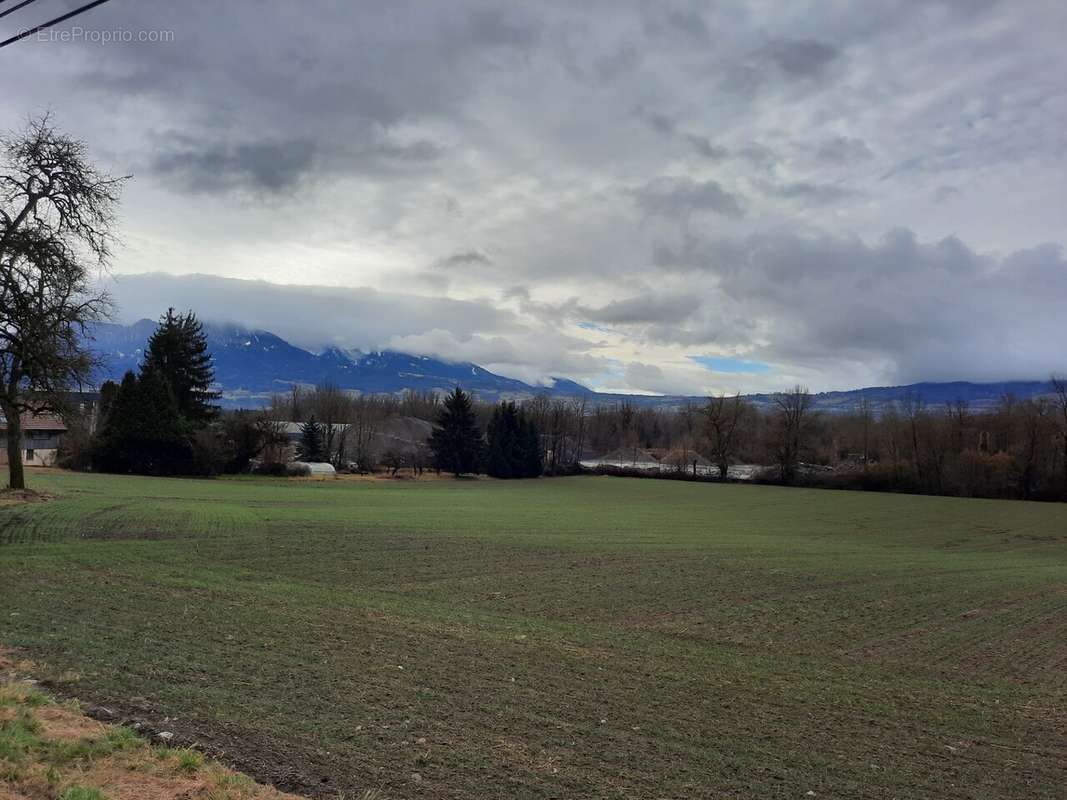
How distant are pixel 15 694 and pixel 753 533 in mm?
38545

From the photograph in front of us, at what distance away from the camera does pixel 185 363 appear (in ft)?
257

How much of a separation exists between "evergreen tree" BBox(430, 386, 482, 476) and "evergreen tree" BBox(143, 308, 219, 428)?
32.0 m

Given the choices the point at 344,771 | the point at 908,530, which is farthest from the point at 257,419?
the point at 344,771

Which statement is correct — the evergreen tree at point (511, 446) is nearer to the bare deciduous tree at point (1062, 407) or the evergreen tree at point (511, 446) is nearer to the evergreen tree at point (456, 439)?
the evergreen tree at point (456, 439)

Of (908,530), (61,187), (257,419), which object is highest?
(61,187)

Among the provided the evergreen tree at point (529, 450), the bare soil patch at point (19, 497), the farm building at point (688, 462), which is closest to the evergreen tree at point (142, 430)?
the bare soil patch at point (19, 497)

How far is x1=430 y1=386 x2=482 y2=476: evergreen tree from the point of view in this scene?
103 m

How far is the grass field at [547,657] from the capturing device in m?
7.73

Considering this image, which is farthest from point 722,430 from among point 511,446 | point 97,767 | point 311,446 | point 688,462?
point 97,767

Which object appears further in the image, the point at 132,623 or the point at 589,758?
the point at 132,623

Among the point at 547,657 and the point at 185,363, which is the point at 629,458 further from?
the point at 547,657

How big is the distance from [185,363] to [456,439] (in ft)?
124

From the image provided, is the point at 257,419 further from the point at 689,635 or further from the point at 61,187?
the point at 689,635

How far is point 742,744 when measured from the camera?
8688mm
